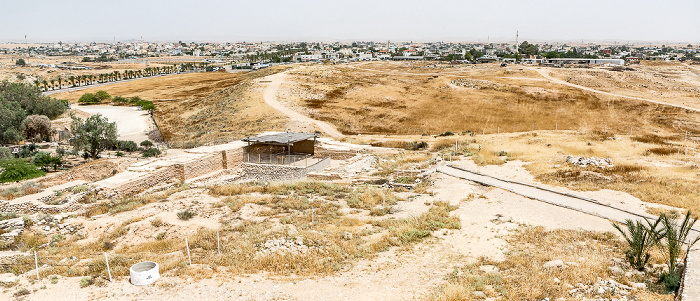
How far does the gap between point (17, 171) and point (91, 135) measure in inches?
233

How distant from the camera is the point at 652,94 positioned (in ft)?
201

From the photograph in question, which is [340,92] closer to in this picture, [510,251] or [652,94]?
[652,94]

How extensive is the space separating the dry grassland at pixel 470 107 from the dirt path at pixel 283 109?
176cm

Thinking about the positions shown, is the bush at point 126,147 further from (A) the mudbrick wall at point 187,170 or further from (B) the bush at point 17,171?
(A) the mudbrick wall at point 187,170

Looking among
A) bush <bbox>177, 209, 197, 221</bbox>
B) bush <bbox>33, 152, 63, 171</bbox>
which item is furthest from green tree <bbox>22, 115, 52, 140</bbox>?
bush <bbox>177, 209, 197, 221</bbox>

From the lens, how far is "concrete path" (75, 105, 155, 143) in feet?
150

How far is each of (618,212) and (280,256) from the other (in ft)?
41.8

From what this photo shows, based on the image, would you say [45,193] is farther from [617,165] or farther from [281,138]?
[617,165]

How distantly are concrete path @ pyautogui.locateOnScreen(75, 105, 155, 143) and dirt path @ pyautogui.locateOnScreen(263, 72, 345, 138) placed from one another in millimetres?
15091

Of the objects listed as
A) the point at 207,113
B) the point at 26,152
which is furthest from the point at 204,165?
the point at 207,113

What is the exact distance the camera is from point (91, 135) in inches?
1088

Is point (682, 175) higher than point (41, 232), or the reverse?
point (682, 175)

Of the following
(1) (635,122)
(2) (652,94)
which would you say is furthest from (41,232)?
(2) (652,94)

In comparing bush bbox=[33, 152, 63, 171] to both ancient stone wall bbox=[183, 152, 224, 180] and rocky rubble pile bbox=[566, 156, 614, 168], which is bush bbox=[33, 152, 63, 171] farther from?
rocky rubble pile bbox=[566, 156, 614, 168]
